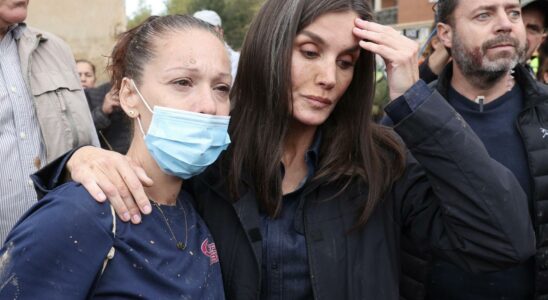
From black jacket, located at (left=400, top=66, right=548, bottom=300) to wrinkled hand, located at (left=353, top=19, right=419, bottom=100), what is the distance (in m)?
0.86

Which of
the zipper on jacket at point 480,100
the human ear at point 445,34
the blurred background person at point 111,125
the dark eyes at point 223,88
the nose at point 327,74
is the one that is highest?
the human ear at point 445,34

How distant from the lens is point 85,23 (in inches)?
489

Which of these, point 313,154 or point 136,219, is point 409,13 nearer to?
point 313,154

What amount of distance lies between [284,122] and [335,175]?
29cm

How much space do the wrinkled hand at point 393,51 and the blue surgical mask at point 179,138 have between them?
61 centimetres

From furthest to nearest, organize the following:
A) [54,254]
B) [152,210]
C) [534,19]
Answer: [534,19] → [152,210] → [54,254]

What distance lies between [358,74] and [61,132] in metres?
1.82

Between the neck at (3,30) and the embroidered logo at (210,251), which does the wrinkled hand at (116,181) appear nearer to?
the embroidered logo at (210,251)

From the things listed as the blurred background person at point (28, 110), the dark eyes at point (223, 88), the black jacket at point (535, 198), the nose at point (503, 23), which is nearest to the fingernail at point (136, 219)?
the dark eyes at point (223, 88)

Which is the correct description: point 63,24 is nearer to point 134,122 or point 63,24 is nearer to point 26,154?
point 26,154

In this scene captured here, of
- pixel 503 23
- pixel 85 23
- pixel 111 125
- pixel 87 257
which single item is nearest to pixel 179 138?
pixel 87 257

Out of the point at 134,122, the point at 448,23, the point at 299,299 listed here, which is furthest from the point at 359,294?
the point at 448,23

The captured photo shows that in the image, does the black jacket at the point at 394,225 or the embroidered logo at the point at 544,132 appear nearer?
the black jacket at the point at 394,225

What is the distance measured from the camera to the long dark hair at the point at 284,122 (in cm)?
196
